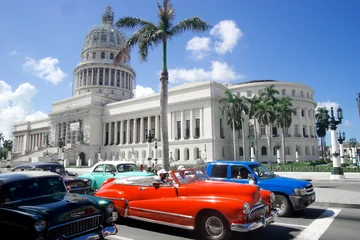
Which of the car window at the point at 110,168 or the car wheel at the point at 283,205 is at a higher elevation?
the car window at the point at 110,168

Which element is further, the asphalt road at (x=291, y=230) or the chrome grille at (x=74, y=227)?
the asphalt road at (x=291, y=230)

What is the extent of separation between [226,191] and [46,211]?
410cm

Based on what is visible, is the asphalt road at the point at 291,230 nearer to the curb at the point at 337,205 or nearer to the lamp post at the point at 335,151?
the curb at the point at 337,205

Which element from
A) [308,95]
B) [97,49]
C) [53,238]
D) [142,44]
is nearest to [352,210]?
[53,238]

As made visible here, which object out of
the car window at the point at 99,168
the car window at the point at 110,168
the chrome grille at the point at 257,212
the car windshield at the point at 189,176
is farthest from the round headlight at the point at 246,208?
the car window at the point at 99,168

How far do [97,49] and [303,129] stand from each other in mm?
65459

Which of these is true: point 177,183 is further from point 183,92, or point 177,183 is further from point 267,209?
point 183,92

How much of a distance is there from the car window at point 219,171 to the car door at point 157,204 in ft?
10.8

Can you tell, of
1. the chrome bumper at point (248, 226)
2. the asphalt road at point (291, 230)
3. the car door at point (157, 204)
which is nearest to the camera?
the chrome bumper at point (248, 226)

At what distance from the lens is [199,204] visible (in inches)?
262

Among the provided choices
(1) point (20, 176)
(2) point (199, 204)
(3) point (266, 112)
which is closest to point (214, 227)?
(2) point (199, 204)

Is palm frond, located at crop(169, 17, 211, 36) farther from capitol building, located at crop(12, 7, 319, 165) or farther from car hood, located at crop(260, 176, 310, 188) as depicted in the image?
capitol building, located at crop(12, 7, 319, 165)

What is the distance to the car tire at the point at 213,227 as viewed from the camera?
20.6ft

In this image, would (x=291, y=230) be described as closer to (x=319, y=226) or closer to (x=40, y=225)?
(x=319, y=226)
